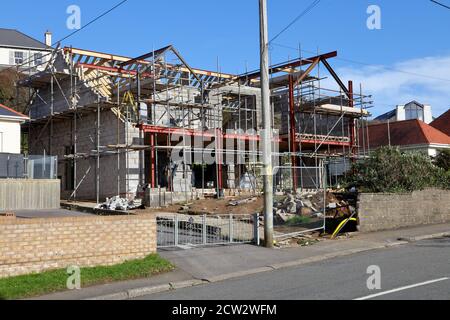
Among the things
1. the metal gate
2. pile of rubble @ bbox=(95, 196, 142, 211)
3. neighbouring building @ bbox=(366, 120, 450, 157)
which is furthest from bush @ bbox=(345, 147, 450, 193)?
neighbouring building @ bbox=(366, 120, 450, 157)

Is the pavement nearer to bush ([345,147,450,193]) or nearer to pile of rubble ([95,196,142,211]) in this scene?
bush ([345,147,450,193])

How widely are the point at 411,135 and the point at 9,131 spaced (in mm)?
28441

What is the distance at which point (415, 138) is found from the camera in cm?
3925

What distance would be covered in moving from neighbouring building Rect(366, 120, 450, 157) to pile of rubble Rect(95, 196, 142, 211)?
61.6 ft

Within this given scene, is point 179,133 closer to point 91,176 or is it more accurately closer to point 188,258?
point 91,176

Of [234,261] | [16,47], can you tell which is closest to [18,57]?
[16,47]

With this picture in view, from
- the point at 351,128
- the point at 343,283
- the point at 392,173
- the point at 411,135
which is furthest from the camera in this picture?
the point at 411,135

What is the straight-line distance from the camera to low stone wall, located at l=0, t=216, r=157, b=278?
10336mm

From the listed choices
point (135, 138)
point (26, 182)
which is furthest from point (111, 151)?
point (26, 182)

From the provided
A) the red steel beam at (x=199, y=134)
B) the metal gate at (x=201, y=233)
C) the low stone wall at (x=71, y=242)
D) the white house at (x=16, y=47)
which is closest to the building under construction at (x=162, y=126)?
the red steel beam at (x=199, y=134)

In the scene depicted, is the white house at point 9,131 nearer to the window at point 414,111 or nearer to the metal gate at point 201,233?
the metal gate at point 201,233

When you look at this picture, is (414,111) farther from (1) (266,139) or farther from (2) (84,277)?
(2) (84,277)

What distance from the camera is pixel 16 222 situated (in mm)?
10484

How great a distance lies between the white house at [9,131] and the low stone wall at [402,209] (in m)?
18.1
